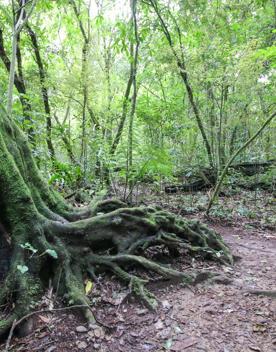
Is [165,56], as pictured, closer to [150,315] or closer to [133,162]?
[133,162]

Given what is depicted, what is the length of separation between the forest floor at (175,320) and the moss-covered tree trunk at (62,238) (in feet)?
0.60

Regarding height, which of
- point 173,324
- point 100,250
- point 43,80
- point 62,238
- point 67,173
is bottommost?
point 173,324

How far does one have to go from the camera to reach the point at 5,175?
3451mm

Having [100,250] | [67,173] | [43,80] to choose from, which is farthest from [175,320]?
[43,80]

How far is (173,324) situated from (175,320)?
0.25 ft

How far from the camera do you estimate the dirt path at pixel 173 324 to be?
2750mm

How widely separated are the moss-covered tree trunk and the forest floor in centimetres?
18

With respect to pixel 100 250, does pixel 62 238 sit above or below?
above

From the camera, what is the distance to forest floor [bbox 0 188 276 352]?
2760mm

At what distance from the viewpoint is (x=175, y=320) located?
10.3 feet

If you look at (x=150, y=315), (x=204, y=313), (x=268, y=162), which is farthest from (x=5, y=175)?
(x=268, y=162)

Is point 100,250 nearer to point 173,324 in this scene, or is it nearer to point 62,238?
point 62,238

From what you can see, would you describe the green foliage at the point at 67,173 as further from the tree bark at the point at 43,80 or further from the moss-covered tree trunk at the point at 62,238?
the moss-covered tree trunk at the point at 62,238

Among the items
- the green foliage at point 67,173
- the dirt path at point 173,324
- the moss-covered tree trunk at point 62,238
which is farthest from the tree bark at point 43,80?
the dirt path at point 173,324
